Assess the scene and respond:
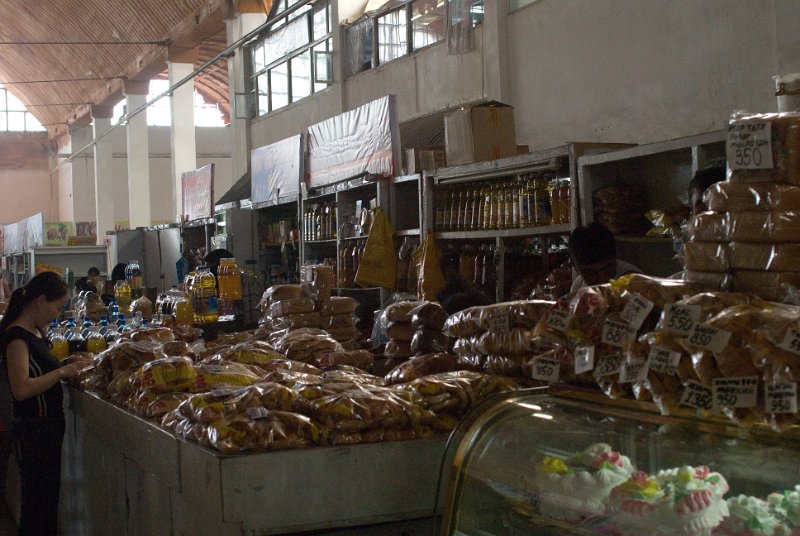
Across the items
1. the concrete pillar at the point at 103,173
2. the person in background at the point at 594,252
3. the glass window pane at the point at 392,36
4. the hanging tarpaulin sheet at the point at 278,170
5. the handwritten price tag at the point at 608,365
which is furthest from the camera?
the concrete pillar at the point at 103,173

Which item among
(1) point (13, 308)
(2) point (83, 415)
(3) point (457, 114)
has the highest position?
(3) point (457, 114)

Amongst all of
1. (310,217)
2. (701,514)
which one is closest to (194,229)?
(310,217)

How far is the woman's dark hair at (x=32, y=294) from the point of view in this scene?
4.39m

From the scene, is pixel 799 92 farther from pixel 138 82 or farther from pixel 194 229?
pixel 138 82

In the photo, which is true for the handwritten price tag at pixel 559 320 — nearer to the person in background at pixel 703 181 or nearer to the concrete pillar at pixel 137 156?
the person in background at pixel 703 181

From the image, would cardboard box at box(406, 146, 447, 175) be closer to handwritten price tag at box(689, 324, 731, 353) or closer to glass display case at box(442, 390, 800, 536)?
glass display case at box(442, 390, 800, 536)

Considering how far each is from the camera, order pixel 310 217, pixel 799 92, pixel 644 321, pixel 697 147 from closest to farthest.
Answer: pixel 644 321
pixel 799 92
pixel 697 147
pixel 310 217

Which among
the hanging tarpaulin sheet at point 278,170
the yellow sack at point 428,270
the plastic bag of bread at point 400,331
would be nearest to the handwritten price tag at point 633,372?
the plastic bag of bread at point 400,331

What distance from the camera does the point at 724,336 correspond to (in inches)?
62.0

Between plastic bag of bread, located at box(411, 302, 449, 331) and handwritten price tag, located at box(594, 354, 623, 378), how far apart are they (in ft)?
5.03

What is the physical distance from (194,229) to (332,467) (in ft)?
33.8

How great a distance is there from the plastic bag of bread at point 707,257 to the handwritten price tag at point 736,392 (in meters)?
0.37

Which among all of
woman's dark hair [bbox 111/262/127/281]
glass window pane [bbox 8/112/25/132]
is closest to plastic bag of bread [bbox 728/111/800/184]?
woman's dark hair [bbox 111/262/127/281]

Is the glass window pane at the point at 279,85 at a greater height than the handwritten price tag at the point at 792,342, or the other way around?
the glass window pane at the point at 279,85
